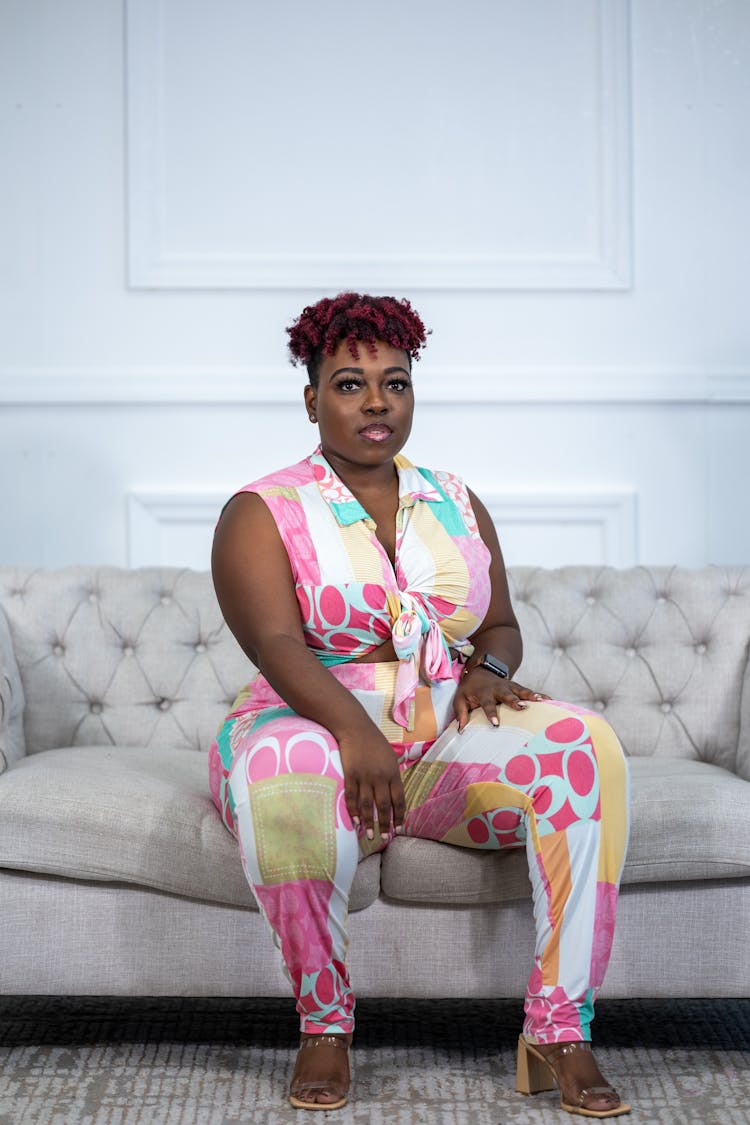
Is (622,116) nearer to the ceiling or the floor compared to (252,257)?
nearer to the ceiling

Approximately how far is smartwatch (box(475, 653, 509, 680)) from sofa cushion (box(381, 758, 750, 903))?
0.30 meters

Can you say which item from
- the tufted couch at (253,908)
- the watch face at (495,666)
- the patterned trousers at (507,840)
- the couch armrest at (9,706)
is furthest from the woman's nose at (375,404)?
the couch armrest at (9,706)

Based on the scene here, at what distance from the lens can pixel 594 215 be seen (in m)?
3.31

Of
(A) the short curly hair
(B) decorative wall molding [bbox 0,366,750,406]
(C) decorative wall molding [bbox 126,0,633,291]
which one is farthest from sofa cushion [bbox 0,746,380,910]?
(C) decorative wall molding [bbox 126,0,633,291]

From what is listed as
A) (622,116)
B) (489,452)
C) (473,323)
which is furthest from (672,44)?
(489,452)

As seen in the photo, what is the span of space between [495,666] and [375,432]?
0.44 m

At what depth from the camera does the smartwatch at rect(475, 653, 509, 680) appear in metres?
2.19

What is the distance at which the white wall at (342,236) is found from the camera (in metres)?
3.29

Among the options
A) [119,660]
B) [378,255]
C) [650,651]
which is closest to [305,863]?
[119,660]

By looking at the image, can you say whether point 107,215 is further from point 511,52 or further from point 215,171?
point 511,52

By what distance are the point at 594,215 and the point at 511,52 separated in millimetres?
458

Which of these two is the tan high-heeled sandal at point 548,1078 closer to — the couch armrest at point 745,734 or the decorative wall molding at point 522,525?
the couch armrest at point 745,734

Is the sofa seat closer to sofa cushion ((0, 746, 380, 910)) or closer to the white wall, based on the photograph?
sofa cushion ((0, 746, 380, 910))

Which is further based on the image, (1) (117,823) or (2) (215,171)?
(2) (215,171)
